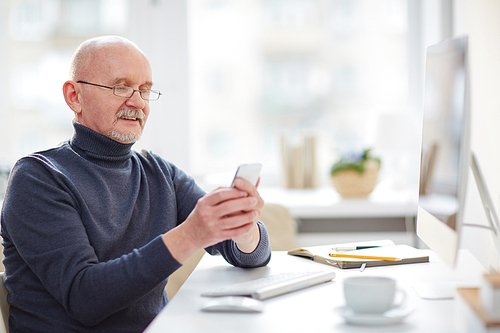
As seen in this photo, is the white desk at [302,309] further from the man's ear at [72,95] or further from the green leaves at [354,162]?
the green leaves at [354,162]

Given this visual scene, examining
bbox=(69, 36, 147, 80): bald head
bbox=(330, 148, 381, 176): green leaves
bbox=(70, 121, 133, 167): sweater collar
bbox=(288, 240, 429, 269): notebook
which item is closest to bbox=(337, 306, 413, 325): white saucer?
bbox=(288, 240, 429, 269): notebook

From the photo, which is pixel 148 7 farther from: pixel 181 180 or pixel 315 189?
pixel 181 180

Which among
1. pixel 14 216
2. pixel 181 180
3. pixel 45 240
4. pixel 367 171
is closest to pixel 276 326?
pixel 45 240

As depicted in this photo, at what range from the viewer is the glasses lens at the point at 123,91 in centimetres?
138

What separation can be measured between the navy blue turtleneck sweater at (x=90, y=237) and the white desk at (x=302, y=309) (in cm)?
10

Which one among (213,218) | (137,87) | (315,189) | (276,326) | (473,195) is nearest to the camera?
(276,326)

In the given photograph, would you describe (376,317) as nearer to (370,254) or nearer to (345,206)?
(370,254)

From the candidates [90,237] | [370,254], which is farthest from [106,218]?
[370,254]

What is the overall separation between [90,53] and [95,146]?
10.6 inches

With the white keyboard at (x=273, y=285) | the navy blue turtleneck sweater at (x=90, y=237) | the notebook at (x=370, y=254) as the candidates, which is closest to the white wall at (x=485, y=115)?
the notebook at (x=370, y=254)

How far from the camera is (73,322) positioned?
1.14m

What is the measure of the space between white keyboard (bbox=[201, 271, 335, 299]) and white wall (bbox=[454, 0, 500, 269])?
23.9 inches

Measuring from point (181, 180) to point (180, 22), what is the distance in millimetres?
1561

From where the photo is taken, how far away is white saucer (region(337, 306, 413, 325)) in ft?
2.58
